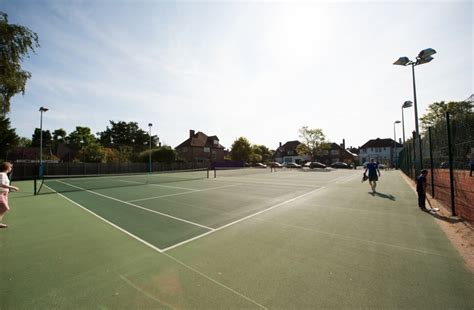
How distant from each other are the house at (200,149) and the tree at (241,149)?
7.01 metres

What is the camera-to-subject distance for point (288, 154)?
81.3 m

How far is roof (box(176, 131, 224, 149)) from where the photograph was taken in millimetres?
61875


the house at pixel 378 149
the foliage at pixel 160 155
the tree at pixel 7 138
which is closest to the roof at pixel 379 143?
the house at pixel 378 149

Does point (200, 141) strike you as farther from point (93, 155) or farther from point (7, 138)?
point (7, 138)

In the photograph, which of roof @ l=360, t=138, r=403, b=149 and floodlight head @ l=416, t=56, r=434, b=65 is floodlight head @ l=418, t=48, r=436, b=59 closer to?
floodlight head @ l=416, t=56, r=434, b=65

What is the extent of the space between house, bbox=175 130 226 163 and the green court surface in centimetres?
5369

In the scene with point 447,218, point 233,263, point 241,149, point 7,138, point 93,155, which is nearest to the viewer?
point 233,263

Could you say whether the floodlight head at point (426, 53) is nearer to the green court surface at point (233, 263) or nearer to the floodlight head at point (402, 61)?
the floodlight head at point (402, 61)

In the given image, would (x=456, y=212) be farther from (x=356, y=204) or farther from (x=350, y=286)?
(x=350, y=286)

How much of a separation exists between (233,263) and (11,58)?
52.4 ft

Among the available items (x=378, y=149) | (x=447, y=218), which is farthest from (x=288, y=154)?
(x=447, y=218)

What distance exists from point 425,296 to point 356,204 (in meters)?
6.20

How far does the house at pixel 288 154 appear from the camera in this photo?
259 ft

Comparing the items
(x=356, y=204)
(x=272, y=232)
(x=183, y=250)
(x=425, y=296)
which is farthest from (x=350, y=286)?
(x=356, y=204)
